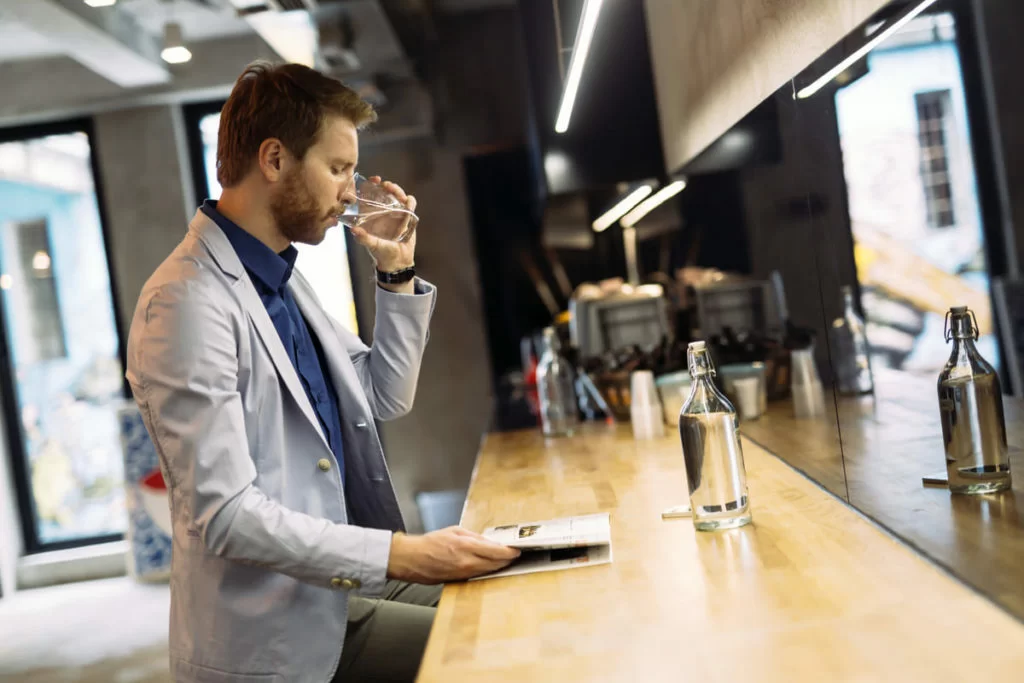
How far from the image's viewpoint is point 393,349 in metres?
1.97

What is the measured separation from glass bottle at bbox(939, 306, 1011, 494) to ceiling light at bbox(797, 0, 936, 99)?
301mm

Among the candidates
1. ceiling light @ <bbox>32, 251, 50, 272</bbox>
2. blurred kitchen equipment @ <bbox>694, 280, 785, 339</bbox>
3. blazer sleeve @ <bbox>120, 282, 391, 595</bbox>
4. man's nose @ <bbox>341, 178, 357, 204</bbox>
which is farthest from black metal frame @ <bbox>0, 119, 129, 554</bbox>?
blazer sleeve @ <bbox>120, 282, 391, 595</bbox>

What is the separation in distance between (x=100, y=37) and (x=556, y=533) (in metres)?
4.07

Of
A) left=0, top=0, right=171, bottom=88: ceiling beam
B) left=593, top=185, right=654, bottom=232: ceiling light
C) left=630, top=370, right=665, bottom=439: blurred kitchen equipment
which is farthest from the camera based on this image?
left=0, top=0, right=171, bottom=88: ceiling beam

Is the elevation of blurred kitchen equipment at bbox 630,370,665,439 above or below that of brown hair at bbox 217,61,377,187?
below

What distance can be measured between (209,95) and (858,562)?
18.0 feet

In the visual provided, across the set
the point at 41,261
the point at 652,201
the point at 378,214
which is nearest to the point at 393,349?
the point at 378,214

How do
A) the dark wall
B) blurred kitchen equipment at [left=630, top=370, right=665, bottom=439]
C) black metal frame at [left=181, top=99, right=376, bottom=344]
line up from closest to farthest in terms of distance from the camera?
the dark wall < blurred kitchen equipment at [left=630, top=370, right=665, bottom=439] < black metal frame at [left=181, top=99, right=376, bottom=344]

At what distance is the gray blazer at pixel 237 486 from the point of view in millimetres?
1284

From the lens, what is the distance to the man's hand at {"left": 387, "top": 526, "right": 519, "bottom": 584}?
4.23ft

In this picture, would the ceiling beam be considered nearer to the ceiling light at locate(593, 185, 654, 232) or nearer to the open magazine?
the ceiling light at locate(593, 185, 654, 232)

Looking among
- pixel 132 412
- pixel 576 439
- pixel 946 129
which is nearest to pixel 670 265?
pixel 576 439

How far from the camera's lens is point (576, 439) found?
8.60ft

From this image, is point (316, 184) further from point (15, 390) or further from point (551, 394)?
point (15, 390)
